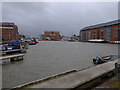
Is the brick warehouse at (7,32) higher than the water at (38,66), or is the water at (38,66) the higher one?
the brick warehouse at (7,32)

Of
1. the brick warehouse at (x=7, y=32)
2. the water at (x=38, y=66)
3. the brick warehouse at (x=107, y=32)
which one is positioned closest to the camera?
the water at (x=38, y=66)

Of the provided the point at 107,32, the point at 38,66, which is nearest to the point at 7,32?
the point at 107,32

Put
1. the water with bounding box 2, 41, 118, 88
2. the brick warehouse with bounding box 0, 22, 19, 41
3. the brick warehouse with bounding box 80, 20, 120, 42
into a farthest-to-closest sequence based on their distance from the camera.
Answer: the brick warehouse with bounding box 0, 22, 19, 41 → the brick warehouse with bounding box 80, 20, 120, 42 → the water with bounding box 2, 41, 118, 88

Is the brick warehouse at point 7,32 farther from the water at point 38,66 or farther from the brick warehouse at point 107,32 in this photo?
the water at point 38,66

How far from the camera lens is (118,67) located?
783 cm

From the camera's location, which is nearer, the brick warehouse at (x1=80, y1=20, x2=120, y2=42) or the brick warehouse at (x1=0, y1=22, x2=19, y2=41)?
the brick warehouse at (x1=80, y1=20, x2=120, y2=42)

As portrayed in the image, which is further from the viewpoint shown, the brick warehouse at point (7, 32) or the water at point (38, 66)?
the brick warehouse at point (7, 32)

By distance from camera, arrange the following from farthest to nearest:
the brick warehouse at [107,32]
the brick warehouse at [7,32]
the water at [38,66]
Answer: the brick warehouse at [7,32]
the brick warehouse at [107,32]
the water at [38,66]

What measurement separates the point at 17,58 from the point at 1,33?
289ft

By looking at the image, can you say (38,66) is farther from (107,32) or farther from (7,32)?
(7,32)

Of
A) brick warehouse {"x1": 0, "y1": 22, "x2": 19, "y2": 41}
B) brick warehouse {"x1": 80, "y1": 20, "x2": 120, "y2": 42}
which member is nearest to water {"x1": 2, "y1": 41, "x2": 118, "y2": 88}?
brick warehouse {"x1": 80, "y1": 20, "x2": 120, "y2": 42}

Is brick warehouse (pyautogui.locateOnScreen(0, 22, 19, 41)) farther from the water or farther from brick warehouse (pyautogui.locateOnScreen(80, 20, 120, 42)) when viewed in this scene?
the water

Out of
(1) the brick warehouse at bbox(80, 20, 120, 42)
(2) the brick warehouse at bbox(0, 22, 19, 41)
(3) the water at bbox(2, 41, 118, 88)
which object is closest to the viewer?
(3) the water at bbox(2, 41, 118, 88)

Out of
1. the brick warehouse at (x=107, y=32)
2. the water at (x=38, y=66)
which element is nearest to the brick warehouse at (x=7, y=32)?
the brick warehouse at (x=107, y=32)
